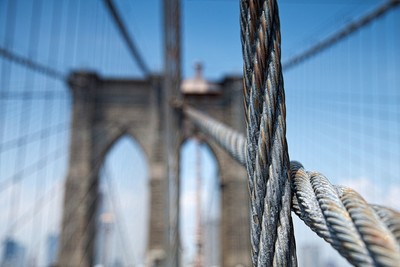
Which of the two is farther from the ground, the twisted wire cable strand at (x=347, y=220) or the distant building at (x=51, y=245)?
the twisted wire cable strand at (x=347, y=220)

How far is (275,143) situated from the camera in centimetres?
25

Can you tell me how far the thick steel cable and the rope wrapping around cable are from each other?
0.01 m

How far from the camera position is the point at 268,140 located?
0.83 feet

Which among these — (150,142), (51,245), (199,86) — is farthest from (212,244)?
(51,245)

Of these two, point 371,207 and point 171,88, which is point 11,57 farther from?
point 371,207

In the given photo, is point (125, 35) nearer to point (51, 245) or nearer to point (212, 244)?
point (51, 245)

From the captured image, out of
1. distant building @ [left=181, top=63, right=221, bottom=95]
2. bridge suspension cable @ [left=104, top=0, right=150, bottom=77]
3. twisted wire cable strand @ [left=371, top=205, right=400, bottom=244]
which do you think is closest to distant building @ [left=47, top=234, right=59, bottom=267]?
bridge suspension cable @ [left=104, top=0, right=150, bottom=77]

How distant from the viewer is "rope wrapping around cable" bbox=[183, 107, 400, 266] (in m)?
0.17

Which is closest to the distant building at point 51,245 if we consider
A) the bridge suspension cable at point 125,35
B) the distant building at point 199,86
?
the bridge suspension cable at point 125,35

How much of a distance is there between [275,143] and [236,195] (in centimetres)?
829

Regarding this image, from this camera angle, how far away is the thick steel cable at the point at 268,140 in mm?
251

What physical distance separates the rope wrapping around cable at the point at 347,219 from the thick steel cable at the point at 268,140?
14 millimetres

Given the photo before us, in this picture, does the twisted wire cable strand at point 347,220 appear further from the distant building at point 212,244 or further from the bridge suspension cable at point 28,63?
the distant building at point 212,244

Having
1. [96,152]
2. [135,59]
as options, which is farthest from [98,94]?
[135,59]
